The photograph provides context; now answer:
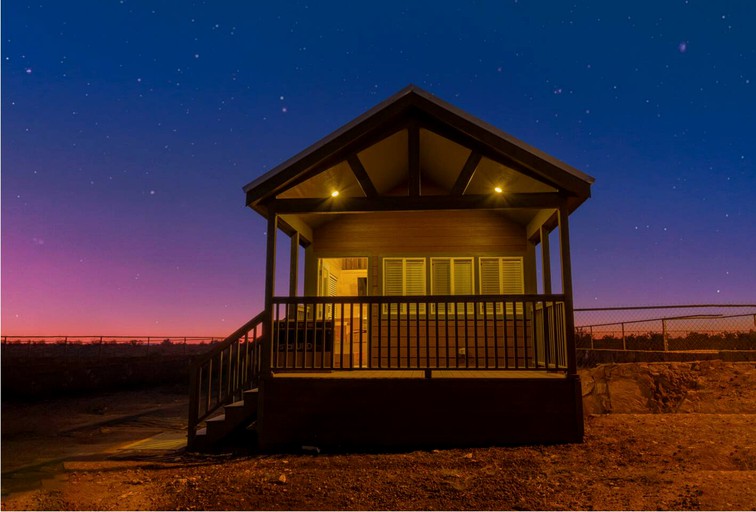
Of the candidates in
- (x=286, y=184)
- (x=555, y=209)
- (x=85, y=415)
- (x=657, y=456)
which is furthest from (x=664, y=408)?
(x=85, y=415)

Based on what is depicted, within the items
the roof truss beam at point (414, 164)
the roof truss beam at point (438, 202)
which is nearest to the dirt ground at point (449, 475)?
the roof truss beam at point (438, 202)

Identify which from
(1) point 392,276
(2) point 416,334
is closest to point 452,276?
(1) point 392,276

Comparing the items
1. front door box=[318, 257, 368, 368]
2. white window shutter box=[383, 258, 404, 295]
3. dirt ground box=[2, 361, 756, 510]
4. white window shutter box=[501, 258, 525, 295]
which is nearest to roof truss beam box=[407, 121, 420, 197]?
white window shutter box=[383, 258, 404, 295]

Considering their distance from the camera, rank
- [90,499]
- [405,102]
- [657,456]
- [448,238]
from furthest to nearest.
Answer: [448,238], [405,102], [657,456], [90,499]

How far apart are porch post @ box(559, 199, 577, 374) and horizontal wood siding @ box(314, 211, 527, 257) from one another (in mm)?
3168

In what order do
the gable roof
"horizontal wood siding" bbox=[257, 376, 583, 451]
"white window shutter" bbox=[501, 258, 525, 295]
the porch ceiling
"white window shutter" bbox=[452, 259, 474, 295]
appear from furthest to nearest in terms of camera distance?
"white window shutter" bbox=[452, 259, 474, 295]
"white window shutter" bbox=[501, 258, 525, 295]
the porch ceiling
the gable roof
"horizontal wood siding" bbox=[257, 376, 583, 451]

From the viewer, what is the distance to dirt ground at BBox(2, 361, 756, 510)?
6180mm

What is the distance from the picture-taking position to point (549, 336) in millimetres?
9992

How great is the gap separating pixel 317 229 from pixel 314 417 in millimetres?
5005

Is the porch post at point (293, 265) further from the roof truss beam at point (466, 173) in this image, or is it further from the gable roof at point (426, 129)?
the roof truss beam at point (466, 173)

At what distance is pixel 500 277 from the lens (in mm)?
12094

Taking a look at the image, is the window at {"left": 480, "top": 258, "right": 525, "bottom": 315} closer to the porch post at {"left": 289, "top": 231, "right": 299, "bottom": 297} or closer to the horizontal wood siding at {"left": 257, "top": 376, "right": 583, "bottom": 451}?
the horizontal wood siding at {"left": 257, "top": 376, "right": 583, "bottom": 451}

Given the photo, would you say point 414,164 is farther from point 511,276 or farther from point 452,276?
point 511,276

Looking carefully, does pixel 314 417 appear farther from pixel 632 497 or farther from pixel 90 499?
pixel 632 497
